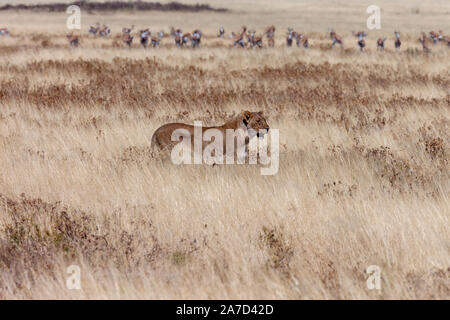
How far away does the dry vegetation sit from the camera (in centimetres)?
486

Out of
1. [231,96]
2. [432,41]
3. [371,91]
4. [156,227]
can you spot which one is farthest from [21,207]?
[432,41]

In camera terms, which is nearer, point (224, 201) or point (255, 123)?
point (224, 201)

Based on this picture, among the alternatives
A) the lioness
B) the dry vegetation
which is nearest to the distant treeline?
the dry vegetation

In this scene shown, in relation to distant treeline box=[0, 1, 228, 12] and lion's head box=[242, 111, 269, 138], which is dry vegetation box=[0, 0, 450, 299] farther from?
distant treeline box=[0, 1, 228, 12]

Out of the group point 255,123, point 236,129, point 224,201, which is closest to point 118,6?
point 236,129

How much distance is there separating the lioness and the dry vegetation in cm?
37

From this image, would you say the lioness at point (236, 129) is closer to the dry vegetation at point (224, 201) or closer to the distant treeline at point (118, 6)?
the dry vegetation at point (224, 201)

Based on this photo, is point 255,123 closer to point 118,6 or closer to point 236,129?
point 236,129

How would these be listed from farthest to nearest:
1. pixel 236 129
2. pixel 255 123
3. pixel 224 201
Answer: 1. pixel 236 129
2. pixel 255 123
3. pixel 224 201

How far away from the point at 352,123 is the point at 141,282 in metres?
7.25

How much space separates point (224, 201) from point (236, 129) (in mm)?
2390

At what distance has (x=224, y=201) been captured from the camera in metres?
6.71

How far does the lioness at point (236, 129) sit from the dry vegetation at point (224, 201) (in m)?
0.37

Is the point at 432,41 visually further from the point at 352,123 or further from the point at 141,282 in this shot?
the point at 141,282
